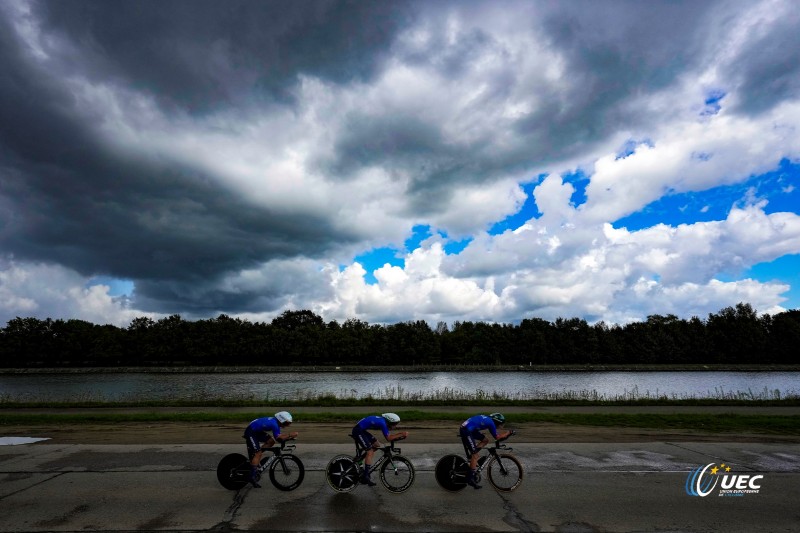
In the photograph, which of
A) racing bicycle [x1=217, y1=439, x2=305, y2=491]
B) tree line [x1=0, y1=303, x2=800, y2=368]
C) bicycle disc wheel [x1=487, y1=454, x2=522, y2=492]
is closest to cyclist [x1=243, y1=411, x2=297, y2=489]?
racing bicycle [x1=217, y1=439, x2=305, y2=491]

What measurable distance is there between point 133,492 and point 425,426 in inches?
496

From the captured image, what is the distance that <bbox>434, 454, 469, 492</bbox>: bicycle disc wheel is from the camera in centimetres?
972

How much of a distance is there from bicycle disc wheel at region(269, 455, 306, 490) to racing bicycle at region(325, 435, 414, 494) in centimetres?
76

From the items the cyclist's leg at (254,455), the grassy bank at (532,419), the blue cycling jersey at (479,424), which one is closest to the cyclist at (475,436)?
the blue cycling jersey at (479,424)

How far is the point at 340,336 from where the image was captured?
439 feet

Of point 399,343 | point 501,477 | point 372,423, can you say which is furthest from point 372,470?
point 399,343

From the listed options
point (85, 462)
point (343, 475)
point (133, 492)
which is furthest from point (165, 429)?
point (343, 475)

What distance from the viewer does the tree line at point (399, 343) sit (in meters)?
128

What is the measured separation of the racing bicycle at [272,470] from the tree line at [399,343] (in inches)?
4842

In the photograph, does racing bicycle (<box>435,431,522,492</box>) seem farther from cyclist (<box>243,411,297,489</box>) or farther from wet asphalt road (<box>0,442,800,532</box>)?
cyclist (<box>243,411,297,489</box>)

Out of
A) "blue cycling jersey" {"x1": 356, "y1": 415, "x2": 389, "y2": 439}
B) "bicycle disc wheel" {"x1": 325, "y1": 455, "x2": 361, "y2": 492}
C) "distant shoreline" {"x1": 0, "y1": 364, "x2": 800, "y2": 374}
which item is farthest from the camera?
"distant shoreline" {"x1": 0, "y1": 364, "x2": 800, "y2": 374}

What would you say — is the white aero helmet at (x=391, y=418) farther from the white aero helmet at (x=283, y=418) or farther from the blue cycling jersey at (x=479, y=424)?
the white aero helmet at (x=283, y=418)

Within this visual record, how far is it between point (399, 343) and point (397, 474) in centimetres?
13004

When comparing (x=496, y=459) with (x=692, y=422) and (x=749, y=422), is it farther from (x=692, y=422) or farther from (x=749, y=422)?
(x=749, y=422)
